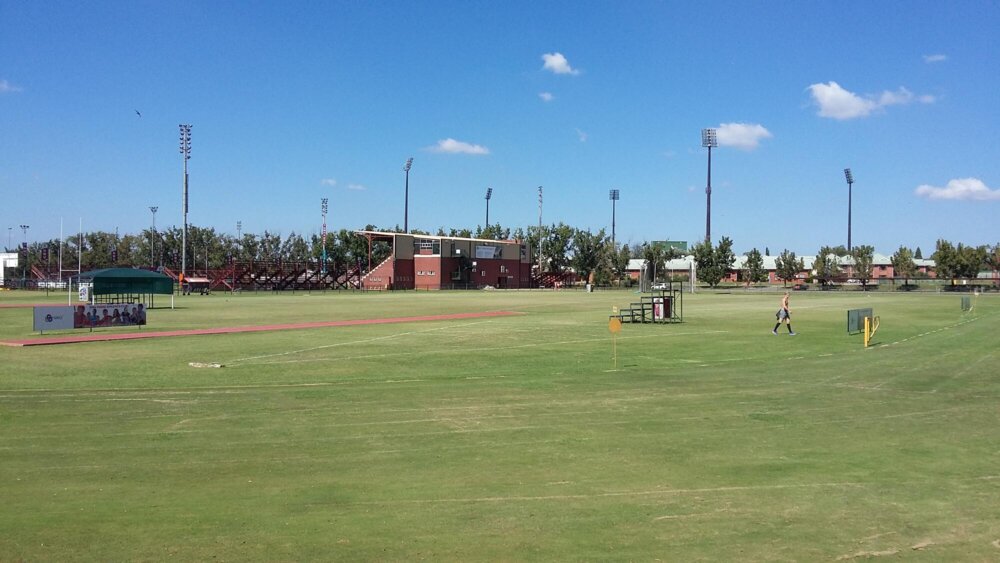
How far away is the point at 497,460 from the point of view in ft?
32.3

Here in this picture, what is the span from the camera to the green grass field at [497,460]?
6926 mm

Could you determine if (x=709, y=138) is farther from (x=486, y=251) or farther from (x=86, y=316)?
(x=86, y=316)

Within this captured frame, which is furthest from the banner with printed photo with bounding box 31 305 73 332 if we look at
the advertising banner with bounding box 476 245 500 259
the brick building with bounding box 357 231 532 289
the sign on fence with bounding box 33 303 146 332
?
the advertising banner with bounding box 476 245 500 259

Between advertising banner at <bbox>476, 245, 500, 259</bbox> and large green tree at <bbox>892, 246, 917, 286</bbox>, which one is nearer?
advertising banner at <bbox>476, 245, 500, 259</bbox>

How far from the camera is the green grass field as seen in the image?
6926 millimetres

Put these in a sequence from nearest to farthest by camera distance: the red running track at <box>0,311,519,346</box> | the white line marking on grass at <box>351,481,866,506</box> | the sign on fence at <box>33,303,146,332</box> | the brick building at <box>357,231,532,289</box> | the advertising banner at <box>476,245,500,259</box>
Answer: the white line marking on grass at <box>351,481,866,506</box>, the red running track at <box>0,311,519,346</box>, the sign on fence at <box>33,303,146,332</box>, the brick building at <box>357,231,532,289</box>, the advertising banner at <box>476,245,500,259</box>

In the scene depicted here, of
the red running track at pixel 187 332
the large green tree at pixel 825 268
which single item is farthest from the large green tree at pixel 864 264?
the red running track at pixel 187 332

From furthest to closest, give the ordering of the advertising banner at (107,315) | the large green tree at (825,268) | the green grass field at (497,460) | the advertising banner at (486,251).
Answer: the large green tree at (825,268)
the advertising banner at (486,251)
the advertising banner at (107,315)
the green grass field at (497,460)

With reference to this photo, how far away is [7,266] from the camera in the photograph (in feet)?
419

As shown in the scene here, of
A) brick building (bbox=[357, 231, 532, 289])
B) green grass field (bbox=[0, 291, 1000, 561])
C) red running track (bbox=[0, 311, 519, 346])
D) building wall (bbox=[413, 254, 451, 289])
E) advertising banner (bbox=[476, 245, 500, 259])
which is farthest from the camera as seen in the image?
advertising banner (bbox=[476, 245, 500, 259])

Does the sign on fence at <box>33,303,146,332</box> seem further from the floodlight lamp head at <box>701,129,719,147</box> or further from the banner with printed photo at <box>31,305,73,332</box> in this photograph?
the floodlight lamp head at <box>701,129,719,147</box>

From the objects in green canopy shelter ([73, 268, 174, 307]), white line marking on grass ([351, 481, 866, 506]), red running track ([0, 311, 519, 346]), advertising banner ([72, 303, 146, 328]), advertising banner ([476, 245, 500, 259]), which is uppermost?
advertising banner ([476, 245, 500, 259])

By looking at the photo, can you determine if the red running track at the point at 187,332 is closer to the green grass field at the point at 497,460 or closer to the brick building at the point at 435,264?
the green grass field at the point at 497,460

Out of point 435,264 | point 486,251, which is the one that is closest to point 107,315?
point 435,264
